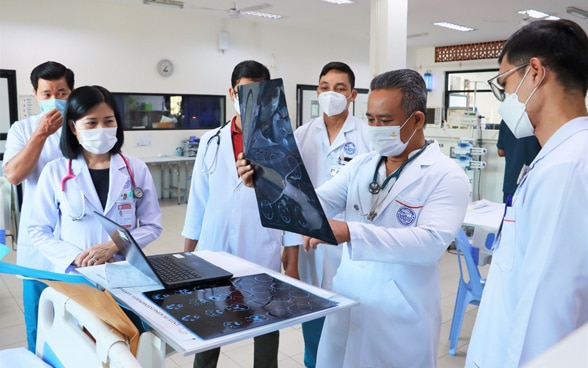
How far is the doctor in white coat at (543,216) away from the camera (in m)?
0.99

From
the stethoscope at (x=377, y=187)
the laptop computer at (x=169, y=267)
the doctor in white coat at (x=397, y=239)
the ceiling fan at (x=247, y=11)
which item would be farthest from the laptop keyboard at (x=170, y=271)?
the ceiling fan at (x=247, y=11)

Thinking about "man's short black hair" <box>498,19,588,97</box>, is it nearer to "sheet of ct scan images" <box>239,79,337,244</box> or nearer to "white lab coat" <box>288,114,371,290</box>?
"sheet of ct scan images" <box>239,79,337,244</box>

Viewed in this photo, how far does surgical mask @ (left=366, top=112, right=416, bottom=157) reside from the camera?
154 cm

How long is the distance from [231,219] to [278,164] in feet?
2.75

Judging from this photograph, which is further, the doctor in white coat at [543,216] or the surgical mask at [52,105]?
the surgical mask at [52,105]

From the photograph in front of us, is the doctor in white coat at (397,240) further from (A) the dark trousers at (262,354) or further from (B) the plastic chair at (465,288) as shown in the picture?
(B) the plastic chair at (465,288)

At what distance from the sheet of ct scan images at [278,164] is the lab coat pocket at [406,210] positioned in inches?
10.7

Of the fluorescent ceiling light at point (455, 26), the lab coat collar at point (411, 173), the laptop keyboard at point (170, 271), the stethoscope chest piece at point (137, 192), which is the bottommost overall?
the laptop keyboard at point (170, 271)

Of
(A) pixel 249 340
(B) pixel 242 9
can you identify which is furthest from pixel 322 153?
(B) pixel 242 9

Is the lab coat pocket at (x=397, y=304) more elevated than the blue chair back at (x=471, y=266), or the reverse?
the lab coat pocket at (x=397, y=304)

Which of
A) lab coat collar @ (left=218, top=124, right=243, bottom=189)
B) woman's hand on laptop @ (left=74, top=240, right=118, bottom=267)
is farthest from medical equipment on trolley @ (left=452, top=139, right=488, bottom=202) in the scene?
woman's hand on laptop @ (left=74, top=240, right=118, bottom=267)

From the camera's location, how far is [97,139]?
1.91m

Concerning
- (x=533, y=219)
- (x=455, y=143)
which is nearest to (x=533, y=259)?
(x=533, y=219)

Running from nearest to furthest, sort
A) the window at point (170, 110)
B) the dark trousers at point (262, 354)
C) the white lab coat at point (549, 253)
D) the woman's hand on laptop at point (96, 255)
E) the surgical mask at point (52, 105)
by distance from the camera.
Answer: the white lab coat at point (549, 253) < the woman's hand on laptop at point (96, 255) < the dark trousers at point (262, 354) < the surgical mask at point (52, 105) < the window at point (170, 110)
